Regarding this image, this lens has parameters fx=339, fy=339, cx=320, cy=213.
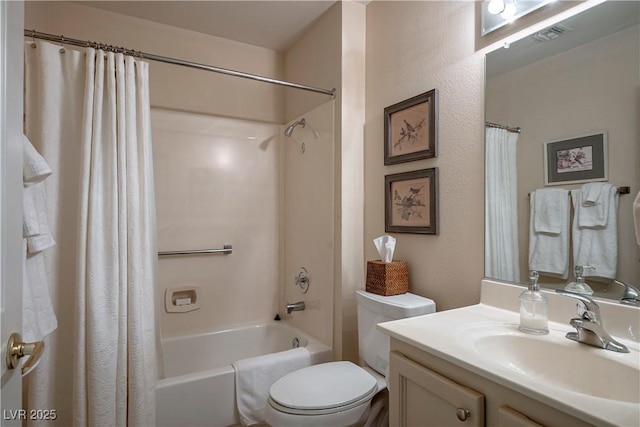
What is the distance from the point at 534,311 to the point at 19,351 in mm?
1345

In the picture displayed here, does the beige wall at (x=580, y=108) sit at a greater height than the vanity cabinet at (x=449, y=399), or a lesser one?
greater

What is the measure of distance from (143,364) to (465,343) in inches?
Answer: 51.7

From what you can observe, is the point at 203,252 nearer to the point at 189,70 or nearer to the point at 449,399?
the point at 189,70

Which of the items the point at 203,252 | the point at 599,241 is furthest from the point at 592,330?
the point at 203,252

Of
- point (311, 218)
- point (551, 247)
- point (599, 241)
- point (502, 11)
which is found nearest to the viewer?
point (599, 241)

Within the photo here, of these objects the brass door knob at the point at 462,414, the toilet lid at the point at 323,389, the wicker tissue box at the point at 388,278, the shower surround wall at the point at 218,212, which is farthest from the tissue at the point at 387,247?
the shower surround wall at the point at 218,212

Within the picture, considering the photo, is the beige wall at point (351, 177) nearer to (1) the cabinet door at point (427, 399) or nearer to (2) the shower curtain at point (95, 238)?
(1) the cabinet door at point (427, 399)

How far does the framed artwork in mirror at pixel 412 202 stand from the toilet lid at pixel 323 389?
73 centimetres

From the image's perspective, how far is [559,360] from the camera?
0.96 metres

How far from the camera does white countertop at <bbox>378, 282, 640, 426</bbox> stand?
0.64 metres

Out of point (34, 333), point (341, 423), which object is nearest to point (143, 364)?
point (34, 333)

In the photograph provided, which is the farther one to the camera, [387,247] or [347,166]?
[347,166]

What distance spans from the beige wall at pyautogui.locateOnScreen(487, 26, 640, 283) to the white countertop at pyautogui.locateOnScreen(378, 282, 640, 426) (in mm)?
192

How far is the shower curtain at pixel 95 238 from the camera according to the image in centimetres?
138
